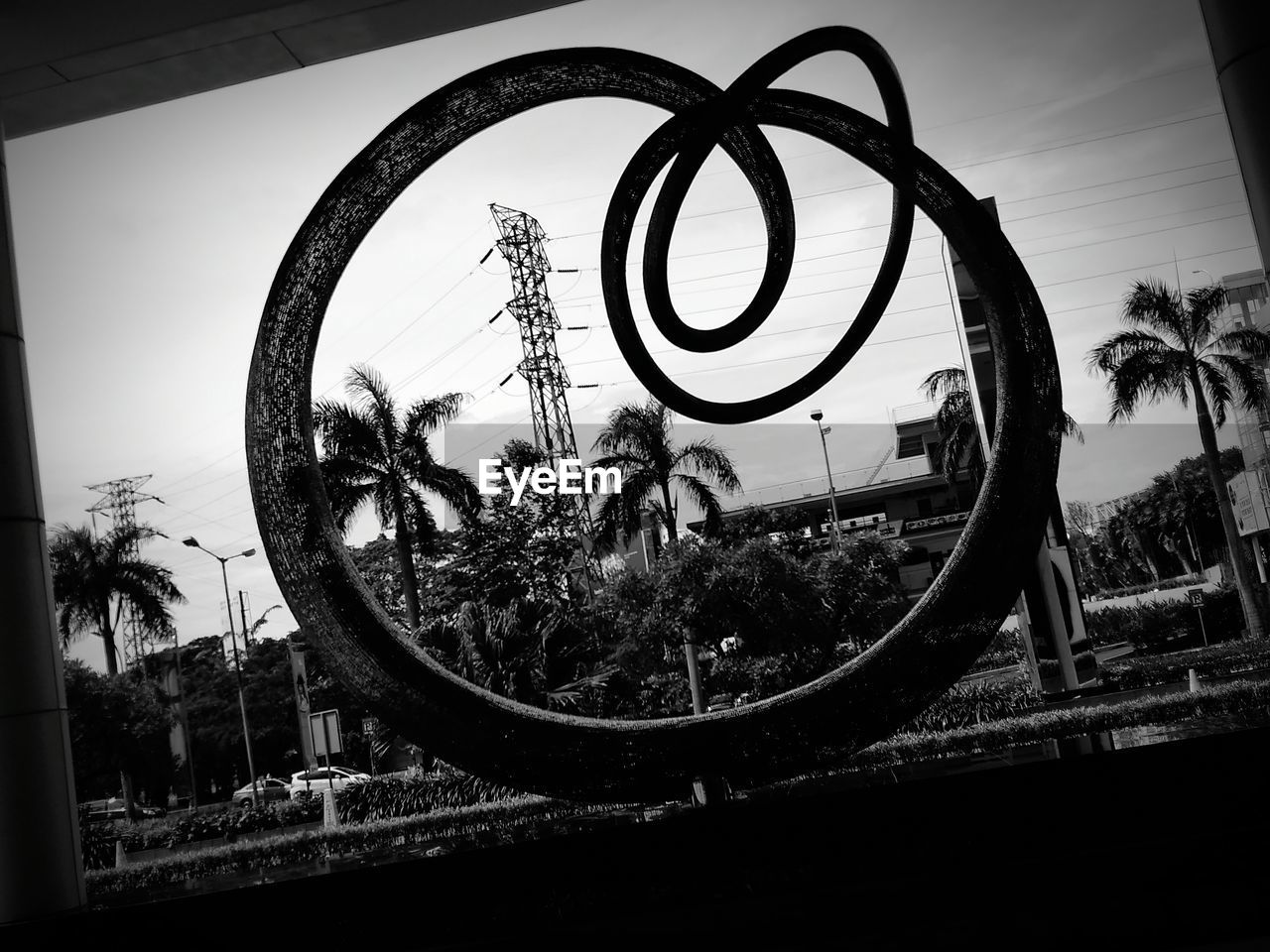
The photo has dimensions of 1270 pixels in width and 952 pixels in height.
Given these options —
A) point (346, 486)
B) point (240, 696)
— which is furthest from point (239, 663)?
point (346, 486)

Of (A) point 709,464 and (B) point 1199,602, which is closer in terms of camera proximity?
(B) point 1199,602

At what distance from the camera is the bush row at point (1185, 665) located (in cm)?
1304

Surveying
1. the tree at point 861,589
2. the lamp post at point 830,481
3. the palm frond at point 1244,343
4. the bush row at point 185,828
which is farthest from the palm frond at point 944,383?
the bush row at point 185,828

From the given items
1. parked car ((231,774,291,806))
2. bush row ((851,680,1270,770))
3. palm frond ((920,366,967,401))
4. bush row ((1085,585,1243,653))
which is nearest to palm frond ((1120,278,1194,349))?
palm frond ((920,366,967,401))

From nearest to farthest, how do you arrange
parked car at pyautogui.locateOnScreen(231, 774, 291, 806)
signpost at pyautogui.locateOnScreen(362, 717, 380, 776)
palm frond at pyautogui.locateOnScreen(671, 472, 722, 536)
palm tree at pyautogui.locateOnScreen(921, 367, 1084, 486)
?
parked car at pyautogui.locateOnScreen(231, 774, 291, 806), signpost at pyautogui.locateOnScreen(362, 717, 380, 776), palm tree at pyautogui.locateOnScreen(921, 367, 1084, 486), palm frond at pyautogui.locateOnScreen(671, 472, 722, 536)

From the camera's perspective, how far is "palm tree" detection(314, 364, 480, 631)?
1650 centimetres

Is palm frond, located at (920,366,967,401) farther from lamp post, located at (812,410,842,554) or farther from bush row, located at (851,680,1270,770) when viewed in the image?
bush row, located at (851,680,1270,770)

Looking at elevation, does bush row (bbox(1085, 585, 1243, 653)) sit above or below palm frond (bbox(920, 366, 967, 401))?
below

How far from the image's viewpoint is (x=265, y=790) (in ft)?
40.4

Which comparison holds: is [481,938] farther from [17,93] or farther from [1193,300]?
[1193,300]

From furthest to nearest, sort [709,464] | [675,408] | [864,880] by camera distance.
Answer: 1. [709,464]
2. [675,408]
3. [864,880]

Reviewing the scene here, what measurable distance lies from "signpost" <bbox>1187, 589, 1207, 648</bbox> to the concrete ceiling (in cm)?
1160

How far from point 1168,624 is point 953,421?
13.5 feet

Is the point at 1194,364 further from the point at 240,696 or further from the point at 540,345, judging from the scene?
the point at 240,696
